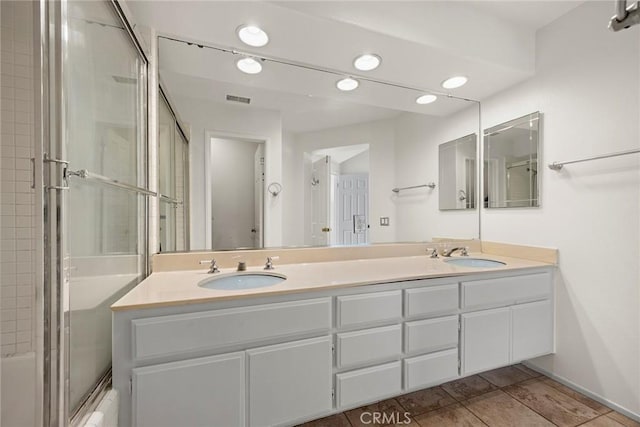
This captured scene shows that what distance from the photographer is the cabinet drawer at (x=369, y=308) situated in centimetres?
122

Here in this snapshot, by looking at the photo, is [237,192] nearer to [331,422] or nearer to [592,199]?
[331,422]

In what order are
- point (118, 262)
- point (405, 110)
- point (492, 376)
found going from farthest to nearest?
point (405, 110) < point (492, 376) < point (118, 262)

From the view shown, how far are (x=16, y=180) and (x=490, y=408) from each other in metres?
2.34

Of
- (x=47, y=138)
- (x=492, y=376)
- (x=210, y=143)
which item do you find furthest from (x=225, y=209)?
(x=492, y=376)

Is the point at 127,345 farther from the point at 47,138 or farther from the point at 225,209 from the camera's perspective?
the point at 225,209

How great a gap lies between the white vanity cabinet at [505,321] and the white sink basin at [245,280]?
1071 mm

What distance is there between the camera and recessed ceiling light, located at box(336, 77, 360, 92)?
183cm

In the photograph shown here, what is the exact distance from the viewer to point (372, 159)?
6.59ft

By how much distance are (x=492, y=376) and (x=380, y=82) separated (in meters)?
2.21

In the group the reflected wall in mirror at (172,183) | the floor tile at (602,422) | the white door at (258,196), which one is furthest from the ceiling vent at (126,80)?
the floor tile at (602,422)

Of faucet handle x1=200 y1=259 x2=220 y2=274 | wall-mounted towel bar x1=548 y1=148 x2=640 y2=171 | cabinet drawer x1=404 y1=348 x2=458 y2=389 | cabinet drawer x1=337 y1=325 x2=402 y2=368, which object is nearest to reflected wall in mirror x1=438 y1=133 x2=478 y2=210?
wall-mounted towel bar x1=548 y1=148 x2=640 y2=171

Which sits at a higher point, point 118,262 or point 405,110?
point 405,110

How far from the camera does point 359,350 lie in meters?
1.25

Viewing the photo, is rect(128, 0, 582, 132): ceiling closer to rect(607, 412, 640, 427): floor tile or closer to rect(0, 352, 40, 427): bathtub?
rect(0, 352, 40, 427): bathtub
